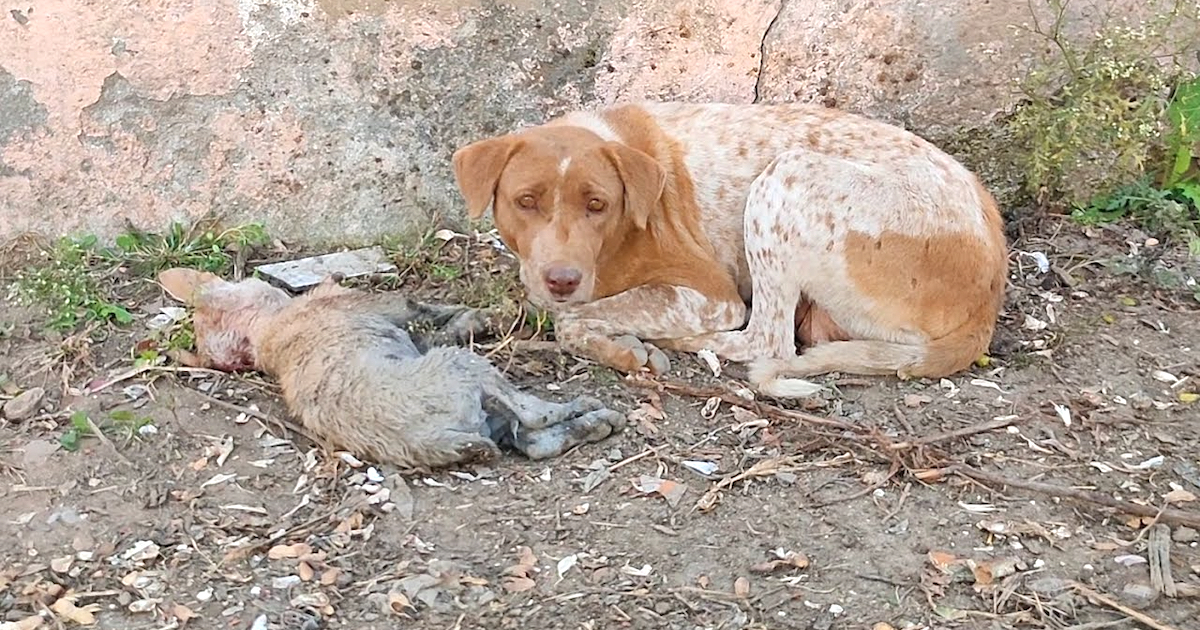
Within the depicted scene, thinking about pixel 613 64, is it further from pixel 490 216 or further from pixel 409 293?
pixel 409 293

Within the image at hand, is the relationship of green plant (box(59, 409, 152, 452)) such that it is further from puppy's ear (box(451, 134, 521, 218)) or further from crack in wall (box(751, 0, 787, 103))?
crack in wall (box(751, 0, 787, 103))

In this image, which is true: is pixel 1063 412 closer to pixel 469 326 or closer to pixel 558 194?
A: pixel 558 194

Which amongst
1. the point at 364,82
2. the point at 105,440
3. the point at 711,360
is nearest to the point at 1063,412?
the point at 711,360

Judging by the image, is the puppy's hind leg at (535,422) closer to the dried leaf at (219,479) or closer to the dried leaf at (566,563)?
the dried leaf at (566,563)

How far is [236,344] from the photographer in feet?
13.5

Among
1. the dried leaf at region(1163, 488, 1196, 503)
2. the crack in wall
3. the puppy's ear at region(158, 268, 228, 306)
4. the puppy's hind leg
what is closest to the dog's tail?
the puppy's hind leg

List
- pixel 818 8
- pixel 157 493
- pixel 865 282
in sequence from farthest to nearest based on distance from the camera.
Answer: pixel 818 8, pixel 865 282, pixel 157 493

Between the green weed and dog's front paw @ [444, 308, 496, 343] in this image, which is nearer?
dog's front paw @ [444, 308, 496, 343]

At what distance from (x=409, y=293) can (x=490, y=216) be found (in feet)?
1.82

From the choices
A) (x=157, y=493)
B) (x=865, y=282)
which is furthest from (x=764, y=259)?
(x=157, y=493)

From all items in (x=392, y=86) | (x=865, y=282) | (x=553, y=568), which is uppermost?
(x=392, y=86)

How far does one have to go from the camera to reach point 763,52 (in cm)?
512

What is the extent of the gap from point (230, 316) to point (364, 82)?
1231 millimetres

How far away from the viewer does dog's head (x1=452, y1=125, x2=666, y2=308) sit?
4238mm
